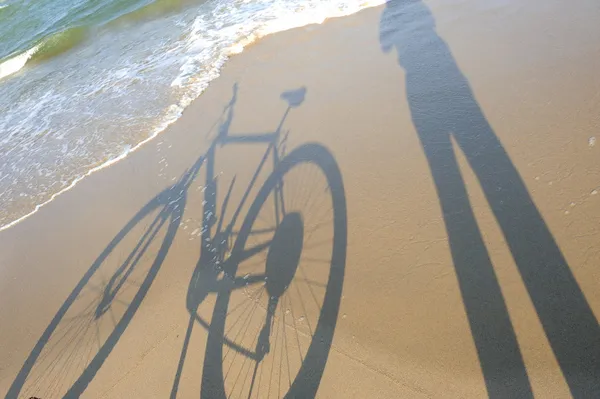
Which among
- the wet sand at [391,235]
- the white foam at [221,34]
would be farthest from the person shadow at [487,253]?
the white foam at [221,34]

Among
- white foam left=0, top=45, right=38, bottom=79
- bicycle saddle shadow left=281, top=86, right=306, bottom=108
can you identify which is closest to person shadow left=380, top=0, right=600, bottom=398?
bicycle saddle shadow left=281, top=86, right=306, bottom=108

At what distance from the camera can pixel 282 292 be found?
193 inches

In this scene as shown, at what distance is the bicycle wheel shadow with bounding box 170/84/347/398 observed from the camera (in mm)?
4297

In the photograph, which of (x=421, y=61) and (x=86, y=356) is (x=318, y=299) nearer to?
(x=86, y=356)

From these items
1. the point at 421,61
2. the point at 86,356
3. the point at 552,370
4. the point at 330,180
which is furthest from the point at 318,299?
the point at 421,61

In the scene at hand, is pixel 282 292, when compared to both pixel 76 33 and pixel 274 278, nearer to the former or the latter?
pixel 274 278

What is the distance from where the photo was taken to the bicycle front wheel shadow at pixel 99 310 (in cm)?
493

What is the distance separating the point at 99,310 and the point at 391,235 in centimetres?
427

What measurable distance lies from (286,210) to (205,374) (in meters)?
2.54

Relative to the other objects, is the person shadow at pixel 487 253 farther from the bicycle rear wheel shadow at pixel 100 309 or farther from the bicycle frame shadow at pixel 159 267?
the bicycle rear wheel shadow at pixel 100 309

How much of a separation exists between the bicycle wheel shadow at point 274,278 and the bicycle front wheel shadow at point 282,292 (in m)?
0.01

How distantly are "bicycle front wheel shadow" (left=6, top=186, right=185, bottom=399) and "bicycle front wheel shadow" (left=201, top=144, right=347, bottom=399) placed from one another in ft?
4.55

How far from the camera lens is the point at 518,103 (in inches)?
250

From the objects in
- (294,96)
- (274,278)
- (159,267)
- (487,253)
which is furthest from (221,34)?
(487,253)
